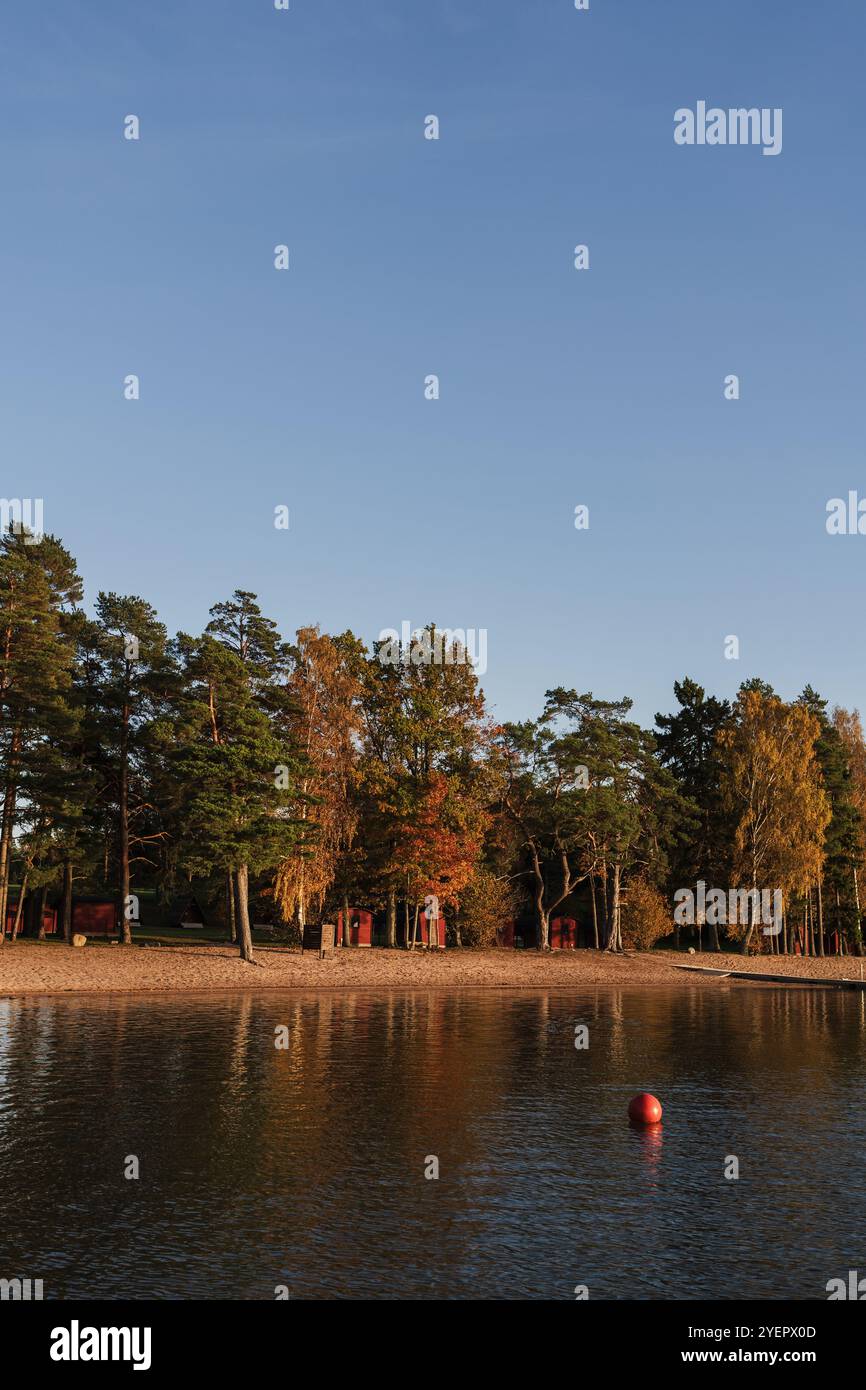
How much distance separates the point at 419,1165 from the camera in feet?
68.8

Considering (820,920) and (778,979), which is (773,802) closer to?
(820,920)

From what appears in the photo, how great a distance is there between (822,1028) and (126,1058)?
97.9 ft

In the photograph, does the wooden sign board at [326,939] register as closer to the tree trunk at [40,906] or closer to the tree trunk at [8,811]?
the tree trunk at [8,811]

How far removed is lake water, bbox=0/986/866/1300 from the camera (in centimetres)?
1507

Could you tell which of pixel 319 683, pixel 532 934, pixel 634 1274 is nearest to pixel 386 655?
pixel 319 683

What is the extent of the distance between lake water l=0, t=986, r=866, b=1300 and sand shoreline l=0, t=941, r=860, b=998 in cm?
1792

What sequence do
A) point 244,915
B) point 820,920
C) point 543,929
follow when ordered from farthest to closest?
1. point 820,920
2. point 543,929
3. point 244,915

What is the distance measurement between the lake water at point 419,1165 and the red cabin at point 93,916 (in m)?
52.2

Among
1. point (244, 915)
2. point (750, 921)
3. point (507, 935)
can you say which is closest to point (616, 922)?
point (507, 935)

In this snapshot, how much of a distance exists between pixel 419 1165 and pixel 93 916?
3000 inches

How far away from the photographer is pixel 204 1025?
4238cm

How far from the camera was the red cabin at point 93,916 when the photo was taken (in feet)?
299

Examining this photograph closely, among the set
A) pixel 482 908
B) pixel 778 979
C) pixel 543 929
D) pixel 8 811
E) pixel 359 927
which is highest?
pixel 8 811

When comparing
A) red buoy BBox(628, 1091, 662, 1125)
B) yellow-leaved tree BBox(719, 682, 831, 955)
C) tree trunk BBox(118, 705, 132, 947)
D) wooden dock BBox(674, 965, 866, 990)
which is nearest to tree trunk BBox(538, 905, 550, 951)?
wooden dock BBox(674, 965, 866, 990)
